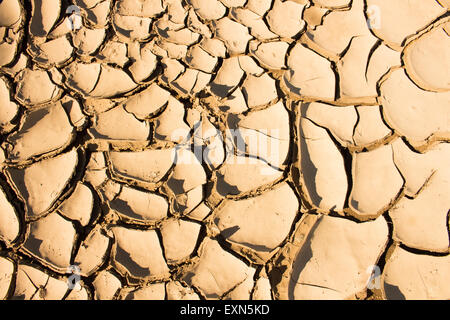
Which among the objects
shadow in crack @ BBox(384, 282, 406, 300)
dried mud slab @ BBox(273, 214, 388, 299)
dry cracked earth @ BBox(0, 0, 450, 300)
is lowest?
shadow in crack @ BBox(384, 282, 406, 300)

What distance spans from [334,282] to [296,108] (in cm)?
62

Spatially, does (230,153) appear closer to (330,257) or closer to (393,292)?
(330,257)

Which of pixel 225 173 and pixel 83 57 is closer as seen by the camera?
pixel 225 173

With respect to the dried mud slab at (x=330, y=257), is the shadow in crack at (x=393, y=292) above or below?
below

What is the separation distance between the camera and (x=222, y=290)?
1.04 m

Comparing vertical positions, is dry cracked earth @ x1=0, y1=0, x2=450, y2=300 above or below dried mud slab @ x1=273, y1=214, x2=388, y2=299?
above

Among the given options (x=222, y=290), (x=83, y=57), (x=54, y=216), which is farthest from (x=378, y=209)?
(x=83, y=57)

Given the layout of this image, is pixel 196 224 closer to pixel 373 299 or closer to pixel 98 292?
pixel 98 292

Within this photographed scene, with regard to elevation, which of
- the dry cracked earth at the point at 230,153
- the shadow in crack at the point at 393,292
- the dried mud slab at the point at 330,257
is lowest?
the shadow in crack at the point at 393,292

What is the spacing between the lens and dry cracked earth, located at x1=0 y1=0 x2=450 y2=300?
41.4 inches

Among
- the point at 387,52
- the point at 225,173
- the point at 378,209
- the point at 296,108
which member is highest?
the point at 387,52

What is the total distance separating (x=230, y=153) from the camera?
119cm

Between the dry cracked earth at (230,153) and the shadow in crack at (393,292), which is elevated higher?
the dry cracked earth at (230,153)

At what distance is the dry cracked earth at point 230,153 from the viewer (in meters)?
1.05
